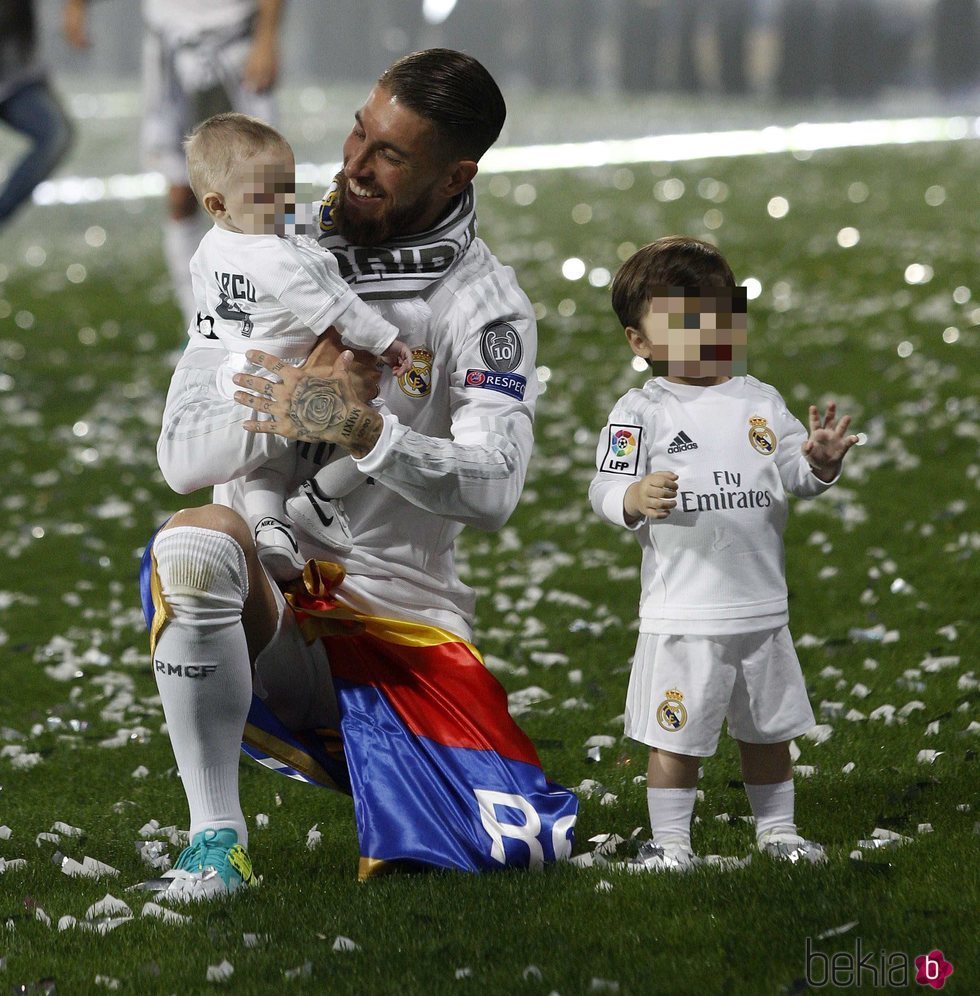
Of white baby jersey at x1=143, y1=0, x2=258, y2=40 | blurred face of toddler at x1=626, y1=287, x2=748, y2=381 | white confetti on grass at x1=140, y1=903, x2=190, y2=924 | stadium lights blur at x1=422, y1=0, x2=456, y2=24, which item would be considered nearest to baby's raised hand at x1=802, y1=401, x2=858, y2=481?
blurred face of toddler at x1=626, y1=287, x2=748, y2=381

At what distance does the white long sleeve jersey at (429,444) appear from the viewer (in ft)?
12.6

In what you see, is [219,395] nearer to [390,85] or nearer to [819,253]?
[390,85]

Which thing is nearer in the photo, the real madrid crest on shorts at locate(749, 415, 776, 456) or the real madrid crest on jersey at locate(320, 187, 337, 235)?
the real madrid crest on shorts at locate(749, 415, 776, 456)

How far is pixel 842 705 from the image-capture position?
17.8 feet

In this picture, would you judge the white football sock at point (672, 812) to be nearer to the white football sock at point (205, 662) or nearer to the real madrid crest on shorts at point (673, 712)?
the real madrid crest on shorts at point (673, 712)

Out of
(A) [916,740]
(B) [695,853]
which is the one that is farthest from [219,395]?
(A) [916,740]

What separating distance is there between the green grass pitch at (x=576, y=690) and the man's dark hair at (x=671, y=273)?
1345 mm

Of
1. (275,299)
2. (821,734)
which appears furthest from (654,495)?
(821,734)

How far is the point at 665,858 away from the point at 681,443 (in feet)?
3.20

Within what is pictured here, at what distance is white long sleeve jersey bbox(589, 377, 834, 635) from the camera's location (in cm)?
388

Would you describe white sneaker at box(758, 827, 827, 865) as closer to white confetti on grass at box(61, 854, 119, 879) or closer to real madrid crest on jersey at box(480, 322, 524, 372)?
real madrid crest on jersey at box(480, 322, 524, 372)

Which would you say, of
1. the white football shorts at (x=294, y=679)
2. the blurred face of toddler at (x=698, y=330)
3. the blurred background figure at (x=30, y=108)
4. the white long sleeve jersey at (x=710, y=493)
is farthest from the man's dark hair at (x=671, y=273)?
the blurred background figure at (x=30, y=108)

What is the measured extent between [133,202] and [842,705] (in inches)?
848

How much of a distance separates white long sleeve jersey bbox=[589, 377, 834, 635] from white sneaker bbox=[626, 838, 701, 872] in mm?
514
